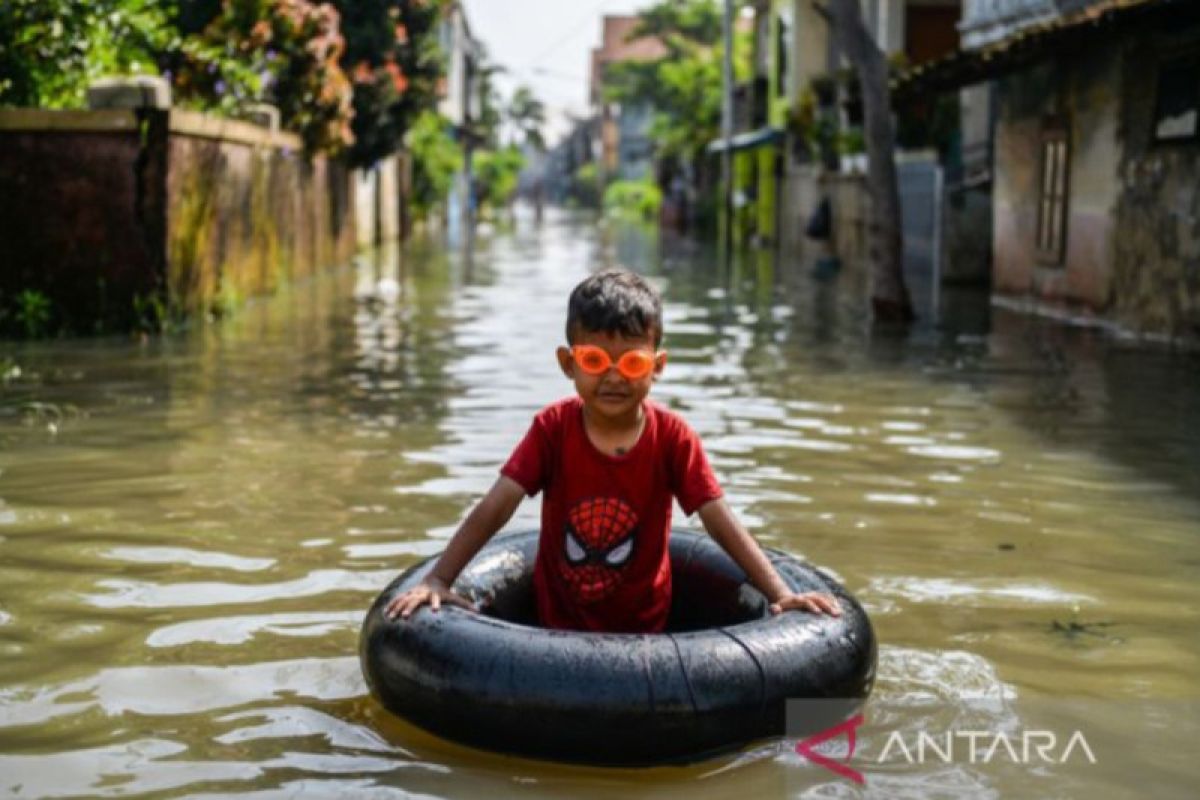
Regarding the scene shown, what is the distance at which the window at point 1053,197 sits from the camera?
1770cm

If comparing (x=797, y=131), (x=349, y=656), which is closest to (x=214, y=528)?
(x=349, y=656)

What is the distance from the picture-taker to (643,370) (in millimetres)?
4555

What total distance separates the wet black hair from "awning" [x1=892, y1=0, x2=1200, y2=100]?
9359 millimetres

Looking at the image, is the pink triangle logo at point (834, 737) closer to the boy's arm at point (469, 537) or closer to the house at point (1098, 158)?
the boy's arm at point (469, 537)

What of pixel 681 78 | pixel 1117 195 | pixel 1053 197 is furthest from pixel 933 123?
pixel 681 78

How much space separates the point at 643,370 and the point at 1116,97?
1283 centimetres

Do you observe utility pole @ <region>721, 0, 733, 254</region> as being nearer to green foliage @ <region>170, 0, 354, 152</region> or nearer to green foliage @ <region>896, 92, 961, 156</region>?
green foliage @ <region>896, 92, 961, 156</region>

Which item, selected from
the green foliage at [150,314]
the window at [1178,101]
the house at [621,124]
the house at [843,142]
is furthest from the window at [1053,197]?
the house at [621,124]

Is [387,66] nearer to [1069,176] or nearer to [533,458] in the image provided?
[1069,176]

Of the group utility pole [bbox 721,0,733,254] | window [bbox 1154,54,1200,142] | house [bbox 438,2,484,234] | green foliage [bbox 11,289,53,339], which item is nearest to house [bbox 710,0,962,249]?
utility pole [bbox 721,0,733,254]

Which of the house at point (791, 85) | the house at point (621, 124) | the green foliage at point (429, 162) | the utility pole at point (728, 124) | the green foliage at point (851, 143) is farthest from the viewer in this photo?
the house at point (621, 124)

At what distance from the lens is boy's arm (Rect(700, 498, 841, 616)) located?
4.69 m

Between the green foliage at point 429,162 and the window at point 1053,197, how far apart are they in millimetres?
26516

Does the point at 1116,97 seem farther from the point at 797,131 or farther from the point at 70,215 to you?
the point at 797,131
